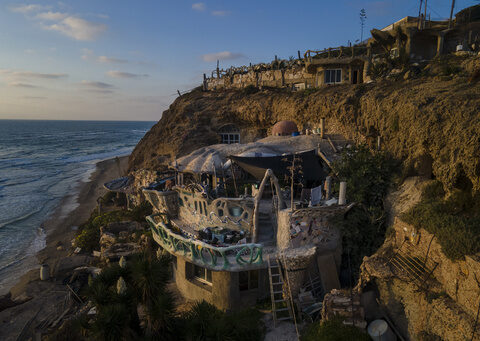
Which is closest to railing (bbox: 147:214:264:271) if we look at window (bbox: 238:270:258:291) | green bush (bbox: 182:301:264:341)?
window (bbox: 238:270:258:291)

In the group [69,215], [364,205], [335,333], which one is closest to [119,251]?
[335,333]

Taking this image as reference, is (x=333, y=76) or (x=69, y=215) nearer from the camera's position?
(x=333, y=76)

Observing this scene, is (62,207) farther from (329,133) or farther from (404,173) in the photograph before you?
(404,173)

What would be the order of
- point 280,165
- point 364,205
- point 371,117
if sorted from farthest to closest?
point 371,117, point 280,165, point 364,205

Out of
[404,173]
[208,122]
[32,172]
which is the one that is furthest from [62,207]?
[404,173]

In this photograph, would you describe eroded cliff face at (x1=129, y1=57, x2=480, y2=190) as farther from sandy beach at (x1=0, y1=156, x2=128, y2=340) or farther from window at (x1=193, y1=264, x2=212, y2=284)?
window at (x1=193, y1=264, x2=212, y2=284)

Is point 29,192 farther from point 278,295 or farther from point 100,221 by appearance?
point 278,295

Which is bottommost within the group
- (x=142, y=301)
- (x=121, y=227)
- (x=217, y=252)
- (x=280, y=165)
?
(x=121, y=227)
